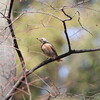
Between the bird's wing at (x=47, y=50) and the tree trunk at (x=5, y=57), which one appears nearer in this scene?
the tree trunk at (x=5, y=57)

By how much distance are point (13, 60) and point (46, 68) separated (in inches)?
97.6

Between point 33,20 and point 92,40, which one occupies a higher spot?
point 33,20

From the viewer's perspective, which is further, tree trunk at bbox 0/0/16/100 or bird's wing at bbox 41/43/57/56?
bird's wing at bbox 41/43/57/56

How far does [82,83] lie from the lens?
181 inches

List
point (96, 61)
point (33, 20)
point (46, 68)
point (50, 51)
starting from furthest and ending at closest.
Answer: point (96, 61)
point (46, 68)
point (33, 20)
point (50, 51)

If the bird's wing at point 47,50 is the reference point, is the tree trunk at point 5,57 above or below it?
above

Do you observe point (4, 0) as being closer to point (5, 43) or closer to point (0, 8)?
point (0, 8)

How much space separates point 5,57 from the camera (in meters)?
1.54

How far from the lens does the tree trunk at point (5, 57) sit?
1.49 meters

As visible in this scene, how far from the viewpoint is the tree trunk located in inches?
58.5

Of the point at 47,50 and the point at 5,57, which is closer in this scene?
the point at 5,57

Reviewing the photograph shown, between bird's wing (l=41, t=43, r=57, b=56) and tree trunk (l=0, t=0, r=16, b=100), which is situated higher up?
tree trunk (l=0, t=0, r=16, b=100)

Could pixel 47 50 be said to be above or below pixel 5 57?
below

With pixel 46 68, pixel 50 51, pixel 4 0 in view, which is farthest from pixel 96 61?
pixel 4 0
